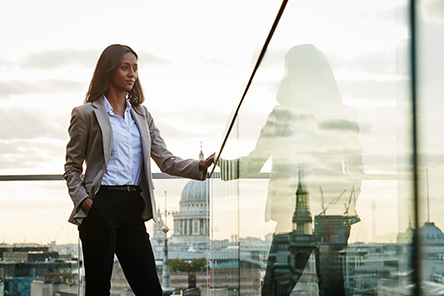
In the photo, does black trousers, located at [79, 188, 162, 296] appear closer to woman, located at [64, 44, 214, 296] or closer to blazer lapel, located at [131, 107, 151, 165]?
woman, located at [64, 44, 214, 296]

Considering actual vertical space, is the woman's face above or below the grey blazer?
above

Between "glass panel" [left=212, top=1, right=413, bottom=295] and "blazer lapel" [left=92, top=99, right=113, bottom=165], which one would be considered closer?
"glass panel" [left=212, top=1, right=413, bottom=295]

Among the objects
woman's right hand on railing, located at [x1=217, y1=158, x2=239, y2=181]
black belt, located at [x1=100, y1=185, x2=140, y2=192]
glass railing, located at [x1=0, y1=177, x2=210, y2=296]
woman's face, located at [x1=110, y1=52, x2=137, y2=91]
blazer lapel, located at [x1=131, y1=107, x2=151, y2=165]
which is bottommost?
glass railing, located at [x1=0, y1=177, x2=210, y2=296]

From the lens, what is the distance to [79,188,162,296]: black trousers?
2.73 metres

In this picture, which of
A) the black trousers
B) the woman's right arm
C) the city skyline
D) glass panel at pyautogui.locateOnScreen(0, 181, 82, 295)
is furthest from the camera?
glass panel at pyautogui.locateOnScreen(0, 181, 82, 295)

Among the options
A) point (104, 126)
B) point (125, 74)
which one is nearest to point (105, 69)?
point (125, 74)

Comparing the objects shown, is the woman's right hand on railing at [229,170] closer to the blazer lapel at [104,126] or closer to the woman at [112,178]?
the woman at [112,178]

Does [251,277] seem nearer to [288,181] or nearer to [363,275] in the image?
[288,181]

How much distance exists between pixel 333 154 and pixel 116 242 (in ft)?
5.88

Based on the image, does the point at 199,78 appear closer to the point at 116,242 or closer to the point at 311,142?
the point at 116,242

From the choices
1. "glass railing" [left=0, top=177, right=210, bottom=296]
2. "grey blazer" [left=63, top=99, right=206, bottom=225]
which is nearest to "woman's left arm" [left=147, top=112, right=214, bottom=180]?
"grey blazer" [left=63, top=99, right=206, bottom=225]

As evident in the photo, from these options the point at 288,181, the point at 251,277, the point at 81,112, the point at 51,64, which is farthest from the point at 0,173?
the point at 51,64

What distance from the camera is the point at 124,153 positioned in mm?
2850

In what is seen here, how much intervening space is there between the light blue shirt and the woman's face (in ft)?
0.27
